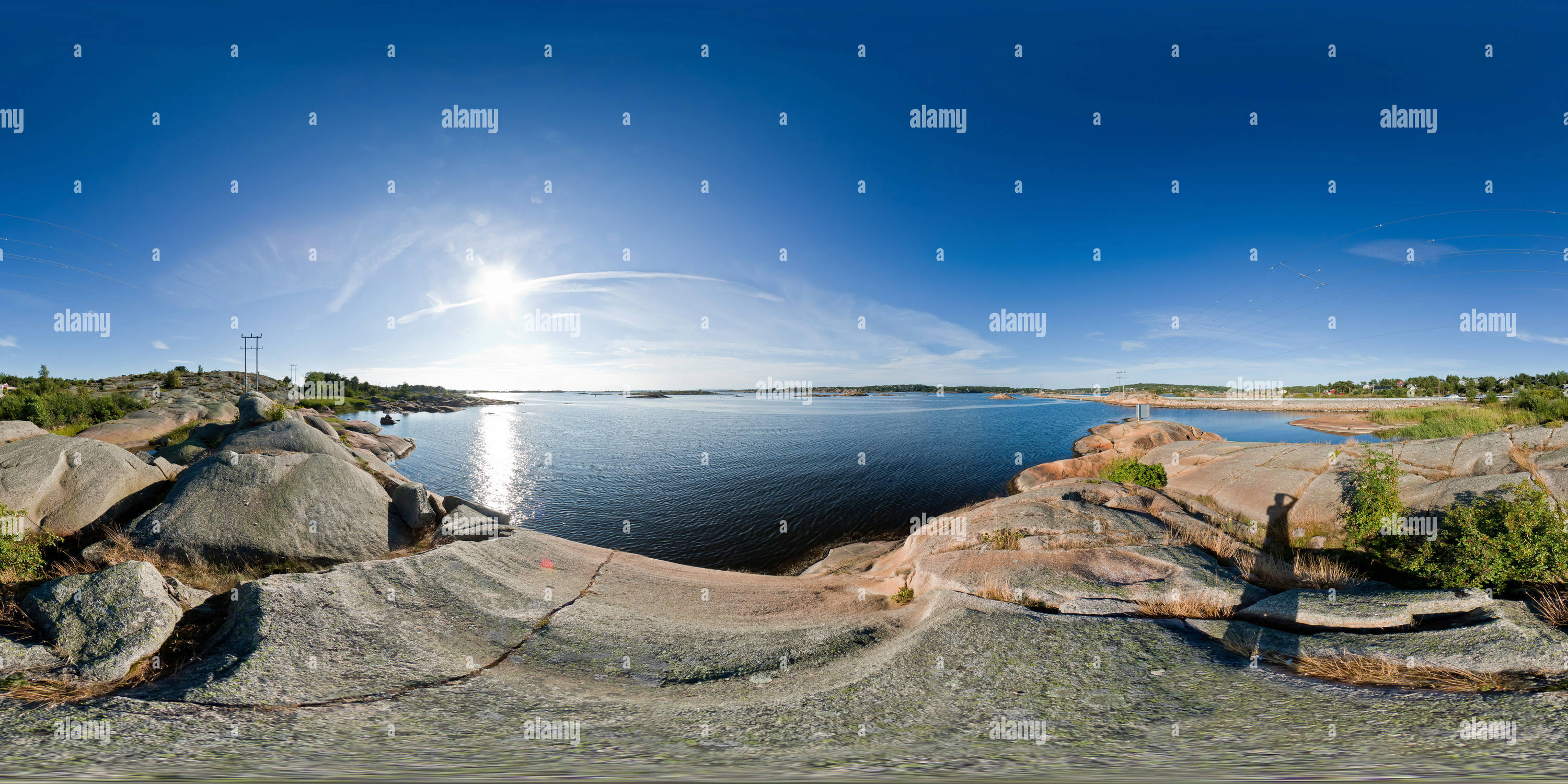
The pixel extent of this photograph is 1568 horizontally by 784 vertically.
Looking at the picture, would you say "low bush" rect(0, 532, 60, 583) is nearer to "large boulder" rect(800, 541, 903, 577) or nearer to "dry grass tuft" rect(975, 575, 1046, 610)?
"dry grass tuft" rect(975, 575, 1046, 610)

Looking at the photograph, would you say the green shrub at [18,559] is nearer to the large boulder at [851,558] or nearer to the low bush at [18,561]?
the low bush at [18,561]

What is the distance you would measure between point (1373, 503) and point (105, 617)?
73.6 feet

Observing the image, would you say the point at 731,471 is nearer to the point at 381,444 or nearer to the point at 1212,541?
the point at 1212,541

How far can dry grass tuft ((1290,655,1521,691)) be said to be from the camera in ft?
17.6

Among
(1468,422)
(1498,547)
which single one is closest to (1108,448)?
(1468,422)

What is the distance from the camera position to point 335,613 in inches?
275

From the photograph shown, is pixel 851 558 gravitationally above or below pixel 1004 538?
below

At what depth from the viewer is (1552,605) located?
6633 mm

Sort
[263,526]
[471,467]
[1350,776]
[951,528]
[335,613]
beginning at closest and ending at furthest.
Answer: [1350,776] < [335,613] < [263,526] < [951,528] < [471,467]

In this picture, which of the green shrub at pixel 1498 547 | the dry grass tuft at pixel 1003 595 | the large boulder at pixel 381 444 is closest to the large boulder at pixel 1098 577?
the dry grass tuft at pixel 1003 595

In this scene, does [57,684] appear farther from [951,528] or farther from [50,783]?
[951,528]

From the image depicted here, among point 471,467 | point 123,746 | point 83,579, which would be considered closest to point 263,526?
point 83,579

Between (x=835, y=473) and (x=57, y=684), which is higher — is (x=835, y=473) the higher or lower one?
the lower one

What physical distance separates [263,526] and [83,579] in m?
3.67
